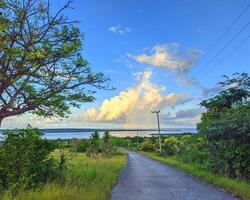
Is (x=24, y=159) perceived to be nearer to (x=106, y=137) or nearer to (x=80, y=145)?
(x=106, y=137)

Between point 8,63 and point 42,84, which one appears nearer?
point 8,63

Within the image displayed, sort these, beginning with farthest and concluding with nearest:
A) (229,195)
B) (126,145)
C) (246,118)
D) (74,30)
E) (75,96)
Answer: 1. (126,145)
2. (246,118)
3. (75,96)
4. (74,30)
5. (229,195)

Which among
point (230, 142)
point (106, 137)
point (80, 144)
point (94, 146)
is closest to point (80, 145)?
point (80, 144)

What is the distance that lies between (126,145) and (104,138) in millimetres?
79843

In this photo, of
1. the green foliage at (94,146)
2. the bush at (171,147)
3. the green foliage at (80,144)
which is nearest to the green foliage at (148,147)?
the green foliage at (80,144)

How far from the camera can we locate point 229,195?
1497 centimetres

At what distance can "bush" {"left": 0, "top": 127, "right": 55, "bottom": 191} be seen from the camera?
1430cm

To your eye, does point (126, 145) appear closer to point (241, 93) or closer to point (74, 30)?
point (241, 93)

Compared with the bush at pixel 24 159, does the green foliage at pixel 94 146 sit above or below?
above

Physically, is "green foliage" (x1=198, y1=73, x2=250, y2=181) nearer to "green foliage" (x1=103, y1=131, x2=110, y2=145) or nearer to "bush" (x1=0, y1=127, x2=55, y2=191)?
"bush" (x1=0, y1=127, x2=55, y2=191)

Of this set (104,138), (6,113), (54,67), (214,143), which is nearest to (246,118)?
(214,143)

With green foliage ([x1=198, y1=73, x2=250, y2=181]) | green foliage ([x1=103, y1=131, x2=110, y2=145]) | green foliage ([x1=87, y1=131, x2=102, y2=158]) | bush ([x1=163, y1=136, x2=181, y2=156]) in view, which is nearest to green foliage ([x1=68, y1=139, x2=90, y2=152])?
green foliage ([x1=103, y1=131, x2=110, y2=145])

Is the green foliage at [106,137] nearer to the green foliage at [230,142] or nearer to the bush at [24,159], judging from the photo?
the green foliage at [230,142]

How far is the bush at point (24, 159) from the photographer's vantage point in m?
14.3
